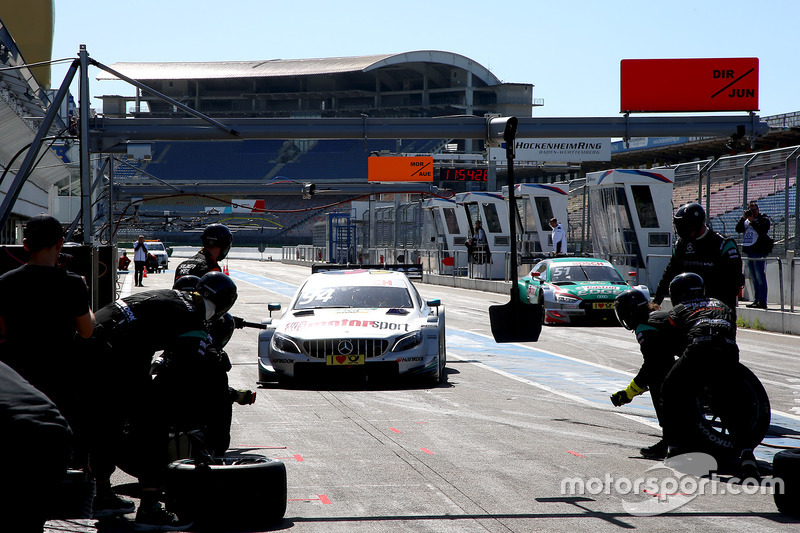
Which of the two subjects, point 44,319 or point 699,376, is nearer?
point 44,319

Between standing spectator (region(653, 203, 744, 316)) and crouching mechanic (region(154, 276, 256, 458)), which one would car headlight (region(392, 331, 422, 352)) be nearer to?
standing spectator (region(653, 203, 744, 316))

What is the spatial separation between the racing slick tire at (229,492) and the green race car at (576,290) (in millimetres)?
12352

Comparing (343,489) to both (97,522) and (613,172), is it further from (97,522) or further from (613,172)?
(613,172)

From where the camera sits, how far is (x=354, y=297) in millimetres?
10625

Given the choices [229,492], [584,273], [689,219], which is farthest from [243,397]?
[584,273]

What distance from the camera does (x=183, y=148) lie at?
103938 millimetres

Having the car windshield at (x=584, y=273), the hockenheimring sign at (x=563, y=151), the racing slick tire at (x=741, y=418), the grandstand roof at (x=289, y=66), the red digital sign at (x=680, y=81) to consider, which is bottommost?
the racing slick tire at (x=741, y=418)

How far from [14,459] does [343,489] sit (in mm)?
3475

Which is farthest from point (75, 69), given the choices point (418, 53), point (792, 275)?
point (418, 53)

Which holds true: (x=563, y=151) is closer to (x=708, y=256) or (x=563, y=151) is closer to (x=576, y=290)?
(x=576, y=290)

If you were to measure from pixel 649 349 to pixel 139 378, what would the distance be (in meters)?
3.60

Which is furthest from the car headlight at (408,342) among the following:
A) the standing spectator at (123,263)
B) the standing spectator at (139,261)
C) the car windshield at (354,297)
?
the standing spectator at (123,263)

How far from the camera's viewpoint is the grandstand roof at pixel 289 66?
336 feet

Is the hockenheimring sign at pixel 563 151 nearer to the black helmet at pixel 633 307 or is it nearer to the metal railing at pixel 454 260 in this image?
the metal railing at pixel 454 260
